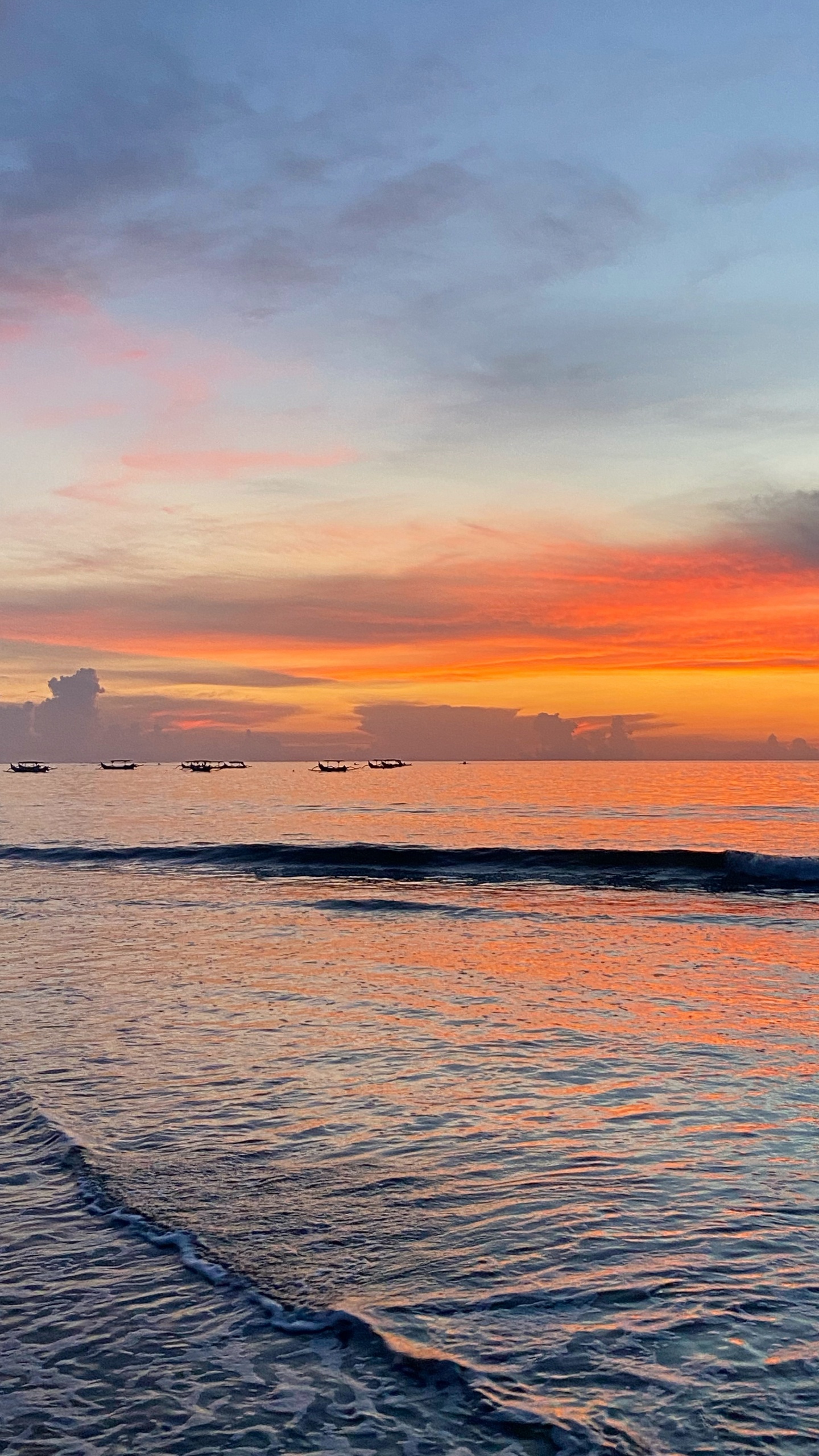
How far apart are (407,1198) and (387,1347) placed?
251 centimetres

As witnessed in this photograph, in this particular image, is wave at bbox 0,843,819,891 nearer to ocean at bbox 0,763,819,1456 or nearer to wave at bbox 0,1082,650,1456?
ocean at bbox 0,763,819,1456

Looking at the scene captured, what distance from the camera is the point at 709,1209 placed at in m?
8.96

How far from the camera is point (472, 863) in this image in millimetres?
49250

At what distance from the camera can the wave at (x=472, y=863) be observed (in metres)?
43.8

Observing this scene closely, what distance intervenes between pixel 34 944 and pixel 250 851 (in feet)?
93.2

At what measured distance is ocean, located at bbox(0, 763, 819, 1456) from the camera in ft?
20.2

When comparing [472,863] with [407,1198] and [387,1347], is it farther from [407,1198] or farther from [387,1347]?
[387,1347]

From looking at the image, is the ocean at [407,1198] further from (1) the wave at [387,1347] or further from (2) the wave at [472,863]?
(2) the wave at [472,863]

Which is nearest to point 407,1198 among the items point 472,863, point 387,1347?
point 387,1347

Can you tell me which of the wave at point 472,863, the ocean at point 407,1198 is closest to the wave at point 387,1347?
the ocean at point 407,1198

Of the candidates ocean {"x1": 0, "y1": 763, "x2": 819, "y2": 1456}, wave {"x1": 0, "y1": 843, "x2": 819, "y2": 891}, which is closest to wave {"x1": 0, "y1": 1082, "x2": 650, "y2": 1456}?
ocean {"x1": 0, "y1": 763, "x2": 819, "y2": 1456}

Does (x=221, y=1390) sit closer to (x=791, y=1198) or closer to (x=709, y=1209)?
(x=709, y=1209)

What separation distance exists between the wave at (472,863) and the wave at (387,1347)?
33823 mm

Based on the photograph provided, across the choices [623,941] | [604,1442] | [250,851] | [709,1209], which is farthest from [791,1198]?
[250,851]
